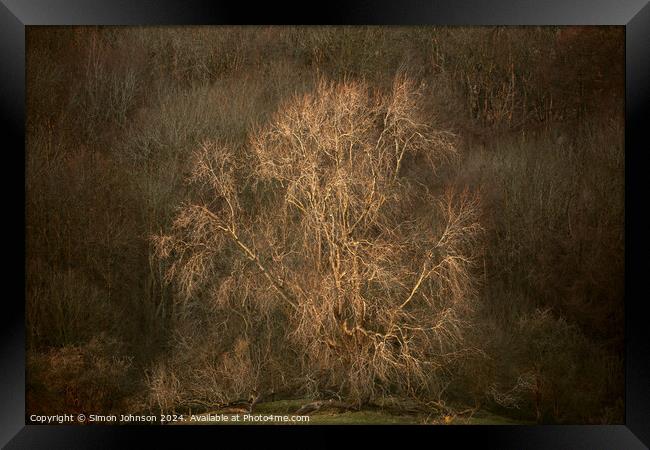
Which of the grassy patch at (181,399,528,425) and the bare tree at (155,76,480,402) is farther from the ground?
the bare tree at (155,76,480,402)

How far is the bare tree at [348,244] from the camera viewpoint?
4883 mm

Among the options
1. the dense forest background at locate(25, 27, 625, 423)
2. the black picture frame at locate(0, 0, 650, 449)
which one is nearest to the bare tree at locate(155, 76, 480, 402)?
the dense forest background at locate(25, 27, 625, 423)

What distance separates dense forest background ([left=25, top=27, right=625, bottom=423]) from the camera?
193 inches

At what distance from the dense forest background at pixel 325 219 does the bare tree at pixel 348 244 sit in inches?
0.6

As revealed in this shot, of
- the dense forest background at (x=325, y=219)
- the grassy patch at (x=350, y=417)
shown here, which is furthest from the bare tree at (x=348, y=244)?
the grassy patch at (x=350, y=417)

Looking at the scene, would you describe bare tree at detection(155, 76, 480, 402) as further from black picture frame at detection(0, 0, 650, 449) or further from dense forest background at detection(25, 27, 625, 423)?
black picture frame at detection(0, 0, 650, 449)

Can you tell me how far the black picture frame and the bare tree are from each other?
55cm
